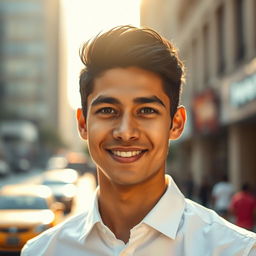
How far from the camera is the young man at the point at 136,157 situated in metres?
2.26

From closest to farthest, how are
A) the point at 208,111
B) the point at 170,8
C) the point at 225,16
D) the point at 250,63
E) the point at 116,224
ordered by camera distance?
the point at 116,224 → the point at 250,63 → the point at 225,16 → the point at 208,111 → the point at 170,8

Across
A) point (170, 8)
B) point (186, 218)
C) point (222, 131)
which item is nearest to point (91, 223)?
point (186, 218)

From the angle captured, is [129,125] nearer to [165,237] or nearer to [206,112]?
[165,237]

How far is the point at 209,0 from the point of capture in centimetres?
2545

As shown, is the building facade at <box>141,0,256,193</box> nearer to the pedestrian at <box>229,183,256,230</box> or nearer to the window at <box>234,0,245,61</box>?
the window at <box>234,0,245,61</box>

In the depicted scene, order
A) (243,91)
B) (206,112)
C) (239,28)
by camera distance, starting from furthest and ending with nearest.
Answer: (206,112) < (239,28) < (243,91)

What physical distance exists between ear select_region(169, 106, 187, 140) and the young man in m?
0.02

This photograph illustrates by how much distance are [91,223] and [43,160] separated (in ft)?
358

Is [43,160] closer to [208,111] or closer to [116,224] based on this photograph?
[208,111]

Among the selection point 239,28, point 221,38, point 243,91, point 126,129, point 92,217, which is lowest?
point 243,91

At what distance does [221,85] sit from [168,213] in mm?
20593

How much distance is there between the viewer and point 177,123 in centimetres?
253

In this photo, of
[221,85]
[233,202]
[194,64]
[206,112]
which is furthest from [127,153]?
[194,64]

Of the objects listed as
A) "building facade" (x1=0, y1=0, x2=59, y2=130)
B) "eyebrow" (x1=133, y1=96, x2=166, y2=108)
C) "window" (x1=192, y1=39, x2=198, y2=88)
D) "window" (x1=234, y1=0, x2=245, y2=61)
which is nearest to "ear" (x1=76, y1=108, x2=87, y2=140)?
"eyebrow" (x1=133, y1=96, x2=166, y2=108)
